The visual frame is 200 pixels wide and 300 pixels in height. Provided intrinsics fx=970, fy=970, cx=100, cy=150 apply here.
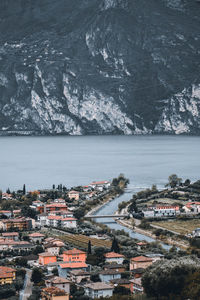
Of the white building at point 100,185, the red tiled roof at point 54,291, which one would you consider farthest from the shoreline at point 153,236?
the white building at point 100,185

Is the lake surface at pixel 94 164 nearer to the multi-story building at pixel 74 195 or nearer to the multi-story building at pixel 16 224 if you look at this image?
the multi-story building at pixel 74 195

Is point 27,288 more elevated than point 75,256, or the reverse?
point 75,256

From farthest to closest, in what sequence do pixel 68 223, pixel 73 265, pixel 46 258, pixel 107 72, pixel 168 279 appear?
pixel 107 72
pixel 68 223
pixel 46 258
pixel 73 265
pixel 168 279

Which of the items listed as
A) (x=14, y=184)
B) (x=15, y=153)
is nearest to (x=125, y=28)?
(x=15, y=153)

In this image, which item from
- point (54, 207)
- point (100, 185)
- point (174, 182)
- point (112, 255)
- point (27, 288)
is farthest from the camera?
point (100, 185)

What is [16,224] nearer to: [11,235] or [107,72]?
[11,235]

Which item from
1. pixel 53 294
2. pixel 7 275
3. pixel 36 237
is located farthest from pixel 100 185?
pixel 53 294

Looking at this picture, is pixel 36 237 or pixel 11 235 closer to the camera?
pixel 36 237
